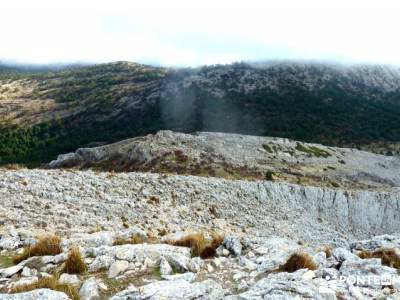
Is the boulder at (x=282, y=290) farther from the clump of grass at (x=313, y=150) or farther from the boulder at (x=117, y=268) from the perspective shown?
the clump of grass at (x=313, y=150)

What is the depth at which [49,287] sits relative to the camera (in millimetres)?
11414

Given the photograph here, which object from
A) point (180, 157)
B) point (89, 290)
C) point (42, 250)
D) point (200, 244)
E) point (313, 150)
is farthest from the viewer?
point (313, 150)

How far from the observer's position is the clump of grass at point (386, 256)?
13.4 m

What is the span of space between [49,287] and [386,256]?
10.2m

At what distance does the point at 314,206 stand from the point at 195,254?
151 feet

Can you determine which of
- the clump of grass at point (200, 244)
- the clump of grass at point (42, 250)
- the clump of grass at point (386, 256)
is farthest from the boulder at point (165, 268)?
the clump of grass at point (386, 256)

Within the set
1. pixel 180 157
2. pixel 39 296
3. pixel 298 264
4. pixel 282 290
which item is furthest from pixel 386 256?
pixel 180 157

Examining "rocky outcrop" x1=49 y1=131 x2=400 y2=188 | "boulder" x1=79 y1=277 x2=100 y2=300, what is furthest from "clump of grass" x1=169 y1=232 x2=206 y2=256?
"rocky outcrop" x1=49 y1=131 x2=400 y2=188

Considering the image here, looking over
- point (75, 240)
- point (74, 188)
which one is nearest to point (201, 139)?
point (74, 188)

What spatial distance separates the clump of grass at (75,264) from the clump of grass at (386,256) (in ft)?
29.8

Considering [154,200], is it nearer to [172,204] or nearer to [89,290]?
[172,204]

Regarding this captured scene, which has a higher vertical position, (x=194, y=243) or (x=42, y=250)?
(x=194, y=243)

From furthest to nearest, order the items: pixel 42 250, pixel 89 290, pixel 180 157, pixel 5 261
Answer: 1. pixel 180 157
2. pixel 5 261
3. pixel 42 250
4. pixel 89 290

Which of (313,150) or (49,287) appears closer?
(49,287)
